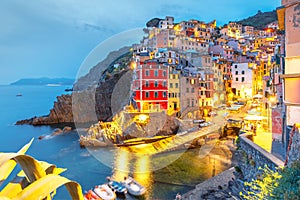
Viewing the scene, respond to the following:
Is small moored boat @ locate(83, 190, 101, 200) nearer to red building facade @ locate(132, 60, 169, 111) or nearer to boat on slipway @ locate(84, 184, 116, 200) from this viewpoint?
boat on slipway @ locate(84, 184, 116, 200)

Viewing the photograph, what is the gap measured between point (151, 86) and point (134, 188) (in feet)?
Answer: 45.9

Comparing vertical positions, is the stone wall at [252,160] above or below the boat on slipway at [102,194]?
above

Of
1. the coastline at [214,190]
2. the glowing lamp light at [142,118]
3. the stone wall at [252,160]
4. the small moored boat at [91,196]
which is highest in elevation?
the stone wall at [252,160]

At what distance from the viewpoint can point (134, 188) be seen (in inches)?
456

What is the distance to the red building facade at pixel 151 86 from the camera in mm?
23797

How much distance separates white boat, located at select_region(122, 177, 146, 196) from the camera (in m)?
11.4

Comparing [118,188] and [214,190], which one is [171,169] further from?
[214,190]

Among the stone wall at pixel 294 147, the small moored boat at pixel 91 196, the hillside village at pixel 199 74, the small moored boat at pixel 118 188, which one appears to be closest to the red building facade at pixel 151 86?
the hillside village at pixel 199 74

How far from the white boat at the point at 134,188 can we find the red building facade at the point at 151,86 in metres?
12.4

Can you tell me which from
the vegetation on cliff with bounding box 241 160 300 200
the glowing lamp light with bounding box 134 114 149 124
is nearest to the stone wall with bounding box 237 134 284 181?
the vegetation on cliff with bounding box 241 160 300 200

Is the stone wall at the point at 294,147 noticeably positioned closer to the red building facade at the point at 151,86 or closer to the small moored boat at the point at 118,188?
the small moored boat at the point at 118,188

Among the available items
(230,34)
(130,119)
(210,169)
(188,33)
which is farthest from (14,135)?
(230,34)

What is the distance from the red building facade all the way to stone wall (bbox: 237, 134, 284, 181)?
16273mm

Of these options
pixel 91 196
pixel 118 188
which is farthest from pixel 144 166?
pixel 91 196
